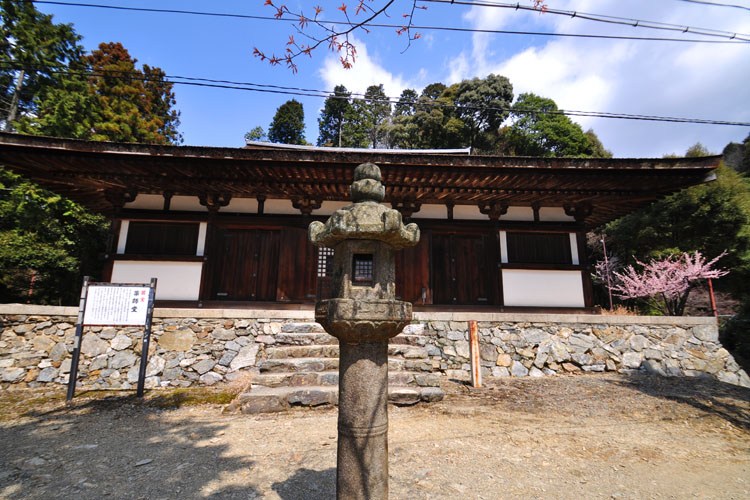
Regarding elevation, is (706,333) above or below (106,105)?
below

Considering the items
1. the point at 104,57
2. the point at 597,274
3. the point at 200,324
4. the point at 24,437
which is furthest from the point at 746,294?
the point at 104,57

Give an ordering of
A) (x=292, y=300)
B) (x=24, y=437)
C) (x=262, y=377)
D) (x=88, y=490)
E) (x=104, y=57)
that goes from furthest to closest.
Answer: (x=104, y=57)
(x=292, y=300)
(x=262, y=377)
(x=24, y=437)
(x=88, y=490)

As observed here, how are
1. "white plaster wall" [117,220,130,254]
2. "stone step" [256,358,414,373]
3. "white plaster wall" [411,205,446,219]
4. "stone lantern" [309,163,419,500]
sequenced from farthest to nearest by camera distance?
"white plaster wall" [411,205,446,219] → "white plaster wall" [117,220,130,254] → "stone step" [256,358,414,373] → "stone lantern" [309,163,419,500]

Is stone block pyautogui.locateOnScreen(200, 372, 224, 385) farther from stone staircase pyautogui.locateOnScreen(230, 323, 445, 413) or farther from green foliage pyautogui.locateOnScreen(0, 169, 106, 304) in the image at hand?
green foliage pyautogui.locateOnScreen(0, 169, 106, 304)

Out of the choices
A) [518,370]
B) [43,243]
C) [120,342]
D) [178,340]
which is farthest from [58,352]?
[518,370]

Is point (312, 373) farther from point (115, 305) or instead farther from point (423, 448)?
point (115, 305)

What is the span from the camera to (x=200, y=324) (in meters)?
6.94

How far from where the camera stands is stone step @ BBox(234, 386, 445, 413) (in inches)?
197

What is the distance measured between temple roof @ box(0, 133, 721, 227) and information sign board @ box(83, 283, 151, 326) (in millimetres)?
2798

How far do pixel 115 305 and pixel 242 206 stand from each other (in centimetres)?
386

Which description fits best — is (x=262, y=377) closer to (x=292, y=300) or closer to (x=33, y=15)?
(x=292, y=300)

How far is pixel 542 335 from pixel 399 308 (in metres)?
6.08

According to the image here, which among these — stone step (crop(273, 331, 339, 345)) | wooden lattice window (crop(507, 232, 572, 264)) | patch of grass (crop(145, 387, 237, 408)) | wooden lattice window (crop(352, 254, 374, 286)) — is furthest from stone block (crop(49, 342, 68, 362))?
wooden lattice window (crop(507, 232, 572, 264))

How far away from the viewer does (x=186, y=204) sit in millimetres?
8703
